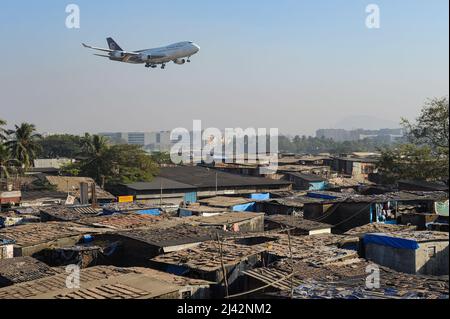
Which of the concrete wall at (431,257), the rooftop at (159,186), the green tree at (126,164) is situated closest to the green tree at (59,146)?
the green tree at (126,164)

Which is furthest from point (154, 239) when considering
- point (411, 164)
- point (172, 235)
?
point (411, 164)

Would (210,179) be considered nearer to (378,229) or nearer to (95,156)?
(95,156)

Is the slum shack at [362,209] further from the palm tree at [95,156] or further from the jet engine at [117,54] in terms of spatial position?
the palm tree at [95,156]

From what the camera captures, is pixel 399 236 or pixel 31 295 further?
pixel 399 236

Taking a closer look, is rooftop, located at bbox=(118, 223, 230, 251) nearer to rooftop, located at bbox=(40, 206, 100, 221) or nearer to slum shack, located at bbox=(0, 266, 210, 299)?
slum shack, located at bbox=(0, 266, 210, 299)

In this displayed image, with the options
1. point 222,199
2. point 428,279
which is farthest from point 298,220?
point 222,199
